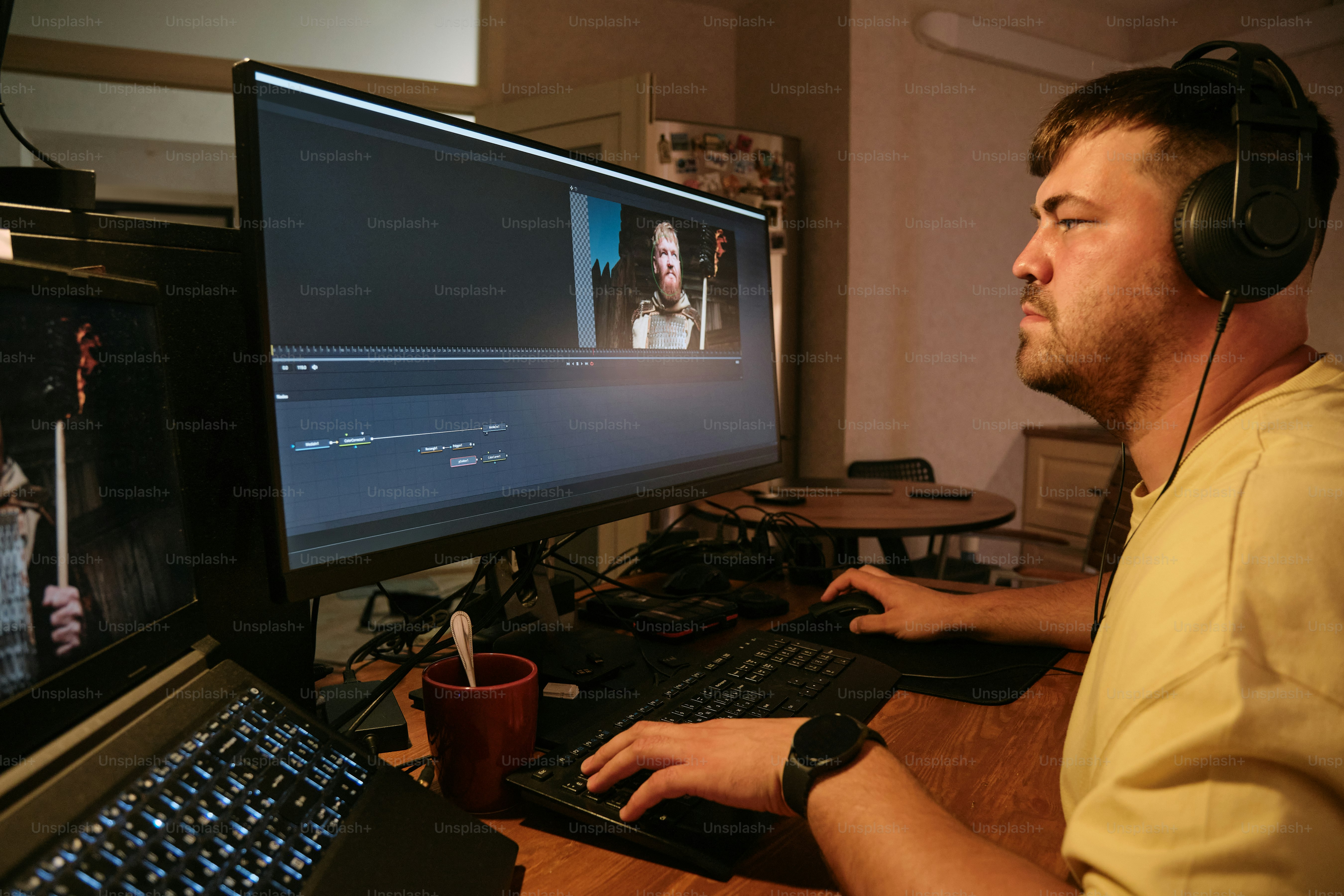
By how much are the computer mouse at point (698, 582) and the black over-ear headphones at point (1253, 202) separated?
0.78m

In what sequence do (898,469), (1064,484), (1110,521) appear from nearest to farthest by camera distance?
(1110,521)
(898,469)
(1064,484)

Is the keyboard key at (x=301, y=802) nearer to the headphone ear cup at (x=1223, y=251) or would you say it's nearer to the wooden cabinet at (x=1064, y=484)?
the headphone ear cup at (x=1223, y=251)

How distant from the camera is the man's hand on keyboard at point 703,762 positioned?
0.59 meters

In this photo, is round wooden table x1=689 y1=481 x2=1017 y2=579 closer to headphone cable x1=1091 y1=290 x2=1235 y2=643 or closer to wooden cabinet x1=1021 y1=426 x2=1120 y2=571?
headphone cable x1=1091 y1=290 x2=1235 y2=643

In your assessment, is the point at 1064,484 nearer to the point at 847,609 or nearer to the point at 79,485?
the point at 847,609

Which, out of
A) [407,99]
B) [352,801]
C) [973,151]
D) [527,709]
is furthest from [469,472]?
[973,151]

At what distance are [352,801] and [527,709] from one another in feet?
0.56

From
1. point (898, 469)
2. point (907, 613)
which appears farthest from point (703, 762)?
point (898, 469)

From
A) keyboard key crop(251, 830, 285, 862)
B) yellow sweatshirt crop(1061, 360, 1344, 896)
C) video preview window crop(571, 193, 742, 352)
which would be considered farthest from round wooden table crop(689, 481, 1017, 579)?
keyboard key crop(251, 830, 285, 862)

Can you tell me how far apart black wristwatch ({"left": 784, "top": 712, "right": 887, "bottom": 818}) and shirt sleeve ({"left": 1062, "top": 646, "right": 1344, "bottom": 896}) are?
18 cm

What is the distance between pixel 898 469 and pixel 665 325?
8.42 ft

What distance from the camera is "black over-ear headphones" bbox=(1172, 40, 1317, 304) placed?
66 centimetres

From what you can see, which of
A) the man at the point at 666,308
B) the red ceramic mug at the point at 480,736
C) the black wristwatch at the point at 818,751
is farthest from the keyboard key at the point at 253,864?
the man at the point at 666,308

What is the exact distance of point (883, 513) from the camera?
1.87 m
